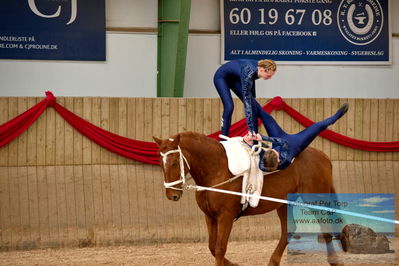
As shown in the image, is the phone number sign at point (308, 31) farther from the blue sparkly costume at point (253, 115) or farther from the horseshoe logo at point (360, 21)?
the blue sparkly costume at point (253, 115)

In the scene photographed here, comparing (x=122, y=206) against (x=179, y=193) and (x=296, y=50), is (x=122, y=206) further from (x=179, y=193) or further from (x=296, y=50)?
(x=296, y=50)

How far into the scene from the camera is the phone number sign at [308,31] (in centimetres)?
1134

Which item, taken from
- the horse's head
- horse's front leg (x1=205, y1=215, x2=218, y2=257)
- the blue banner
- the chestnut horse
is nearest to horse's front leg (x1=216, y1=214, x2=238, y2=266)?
the chestnut horse

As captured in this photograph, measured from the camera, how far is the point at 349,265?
26.2 ft

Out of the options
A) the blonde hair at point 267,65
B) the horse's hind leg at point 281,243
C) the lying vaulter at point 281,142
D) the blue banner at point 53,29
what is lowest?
the horse's hind leg at point 281,243

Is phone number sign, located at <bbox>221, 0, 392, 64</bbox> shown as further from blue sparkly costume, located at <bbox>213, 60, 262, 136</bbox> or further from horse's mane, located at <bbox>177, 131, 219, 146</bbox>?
horse's mane, located at <bbox>177, 131, 219, 146</bbox>

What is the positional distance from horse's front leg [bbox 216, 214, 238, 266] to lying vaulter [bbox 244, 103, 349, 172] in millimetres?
629

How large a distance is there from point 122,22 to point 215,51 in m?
1.47

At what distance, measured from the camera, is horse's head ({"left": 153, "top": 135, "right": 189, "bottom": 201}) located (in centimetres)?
660

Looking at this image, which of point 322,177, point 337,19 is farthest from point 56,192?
point 337,19

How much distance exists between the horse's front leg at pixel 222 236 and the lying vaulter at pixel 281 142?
63cm

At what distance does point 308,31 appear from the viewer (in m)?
11.6

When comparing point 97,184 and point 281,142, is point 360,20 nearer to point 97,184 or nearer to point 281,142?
point 97,184

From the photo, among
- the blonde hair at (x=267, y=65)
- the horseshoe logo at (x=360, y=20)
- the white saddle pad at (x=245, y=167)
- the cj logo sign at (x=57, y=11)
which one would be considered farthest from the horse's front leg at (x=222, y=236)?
the horseshoe logo at (x=360, y=20)
